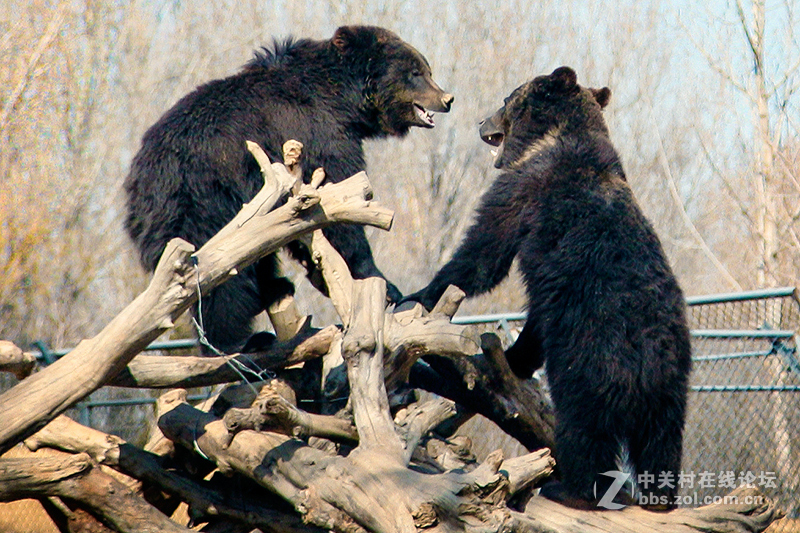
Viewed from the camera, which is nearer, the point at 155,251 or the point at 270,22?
the point at 155,251

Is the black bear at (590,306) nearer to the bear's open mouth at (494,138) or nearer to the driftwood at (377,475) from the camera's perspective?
the driftwood at (377,475)

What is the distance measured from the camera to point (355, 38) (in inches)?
253

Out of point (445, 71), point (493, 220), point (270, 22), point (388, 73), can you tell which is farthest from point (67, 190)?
point (493, 220)

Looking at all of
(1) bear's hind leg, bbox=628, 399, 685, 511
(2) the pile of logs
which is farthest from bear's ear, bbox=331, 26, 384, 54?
(1) bear's hind leg, bbox=628, 399, 685, 511

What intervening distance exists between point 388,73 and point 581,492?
3.52 m

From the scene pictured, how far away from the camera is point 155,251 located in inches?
202

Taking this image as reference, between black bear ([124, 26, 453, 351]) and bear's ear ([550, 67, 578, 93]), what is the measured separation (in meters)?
1.29

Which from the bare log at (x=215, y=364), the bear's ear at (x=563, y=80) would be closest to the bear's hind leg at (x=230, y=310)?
the bare log at (x=215, y=364)

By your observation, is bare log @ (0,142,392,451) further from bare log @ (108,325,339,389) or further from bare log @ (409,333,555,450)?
bare log @ (409,333,555,450)

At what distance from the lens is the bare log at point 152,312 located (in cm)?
374

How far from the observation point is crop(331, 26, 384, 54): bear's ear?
6340mm

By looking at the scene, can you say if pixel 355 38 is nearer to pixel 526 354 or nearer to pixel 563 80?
pixel 563 80

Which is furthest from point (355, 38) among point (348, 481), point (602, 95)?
point (348, 481)

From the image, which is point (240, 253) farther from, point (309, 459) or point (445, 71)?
point (445, 71)
